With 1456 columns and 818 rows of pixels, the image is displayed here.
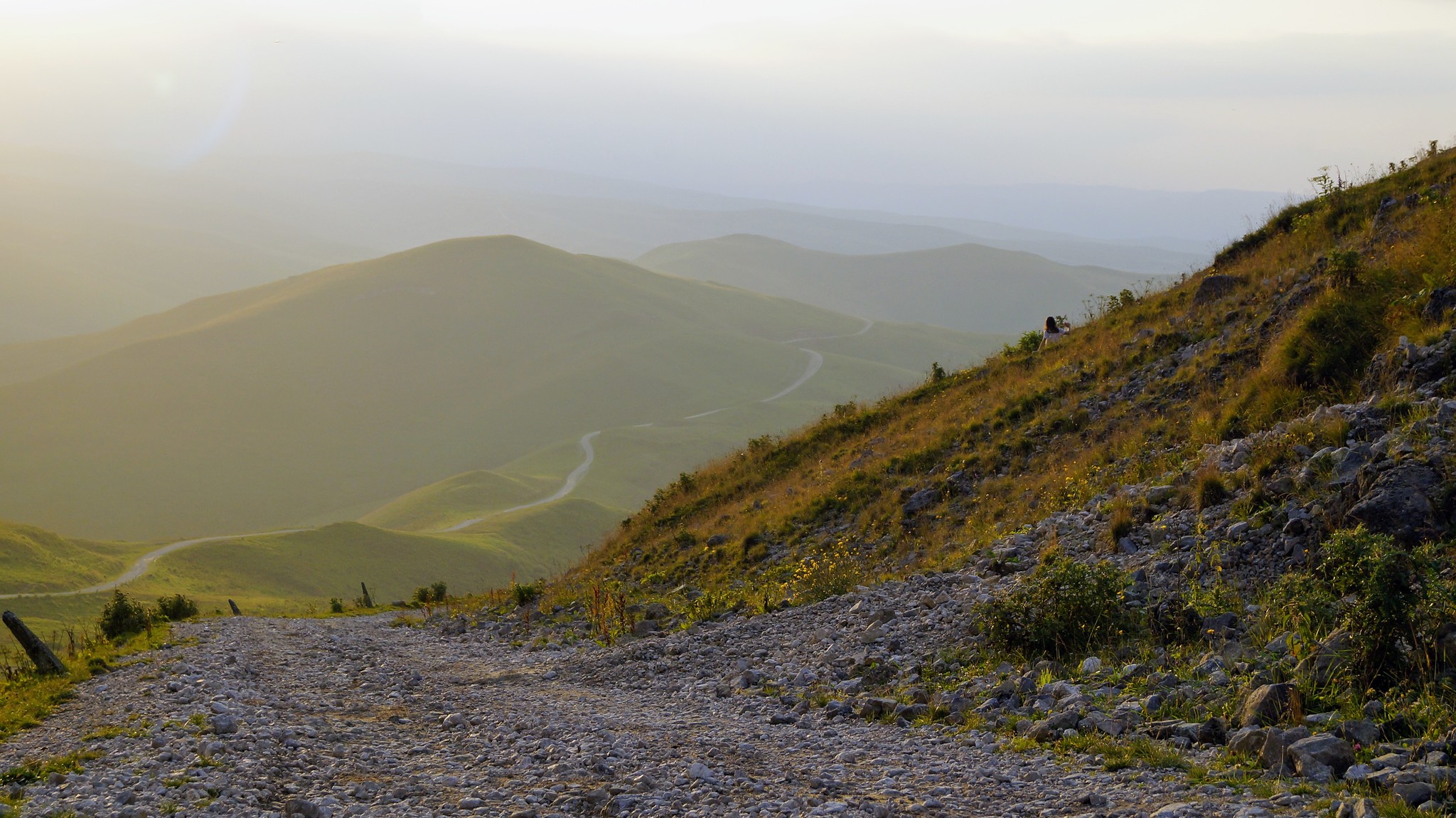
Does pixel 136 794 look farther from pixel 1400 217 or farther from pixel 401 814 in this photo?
pixel 1400 217

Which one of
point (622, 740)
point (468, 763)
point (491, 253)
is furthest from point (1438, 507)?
point (491, 253)

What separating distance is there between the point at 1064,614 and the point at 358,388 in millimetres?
153349

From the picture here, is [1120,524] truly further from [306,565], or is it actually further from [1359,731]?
[306,565]

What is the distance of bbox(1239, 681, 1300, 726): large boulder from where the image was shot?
6.99 meters

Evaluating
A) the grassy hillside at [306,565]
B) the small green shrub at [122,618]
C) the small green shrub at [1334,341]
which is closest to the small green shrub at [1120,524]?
the small green shrub at [1334,341]

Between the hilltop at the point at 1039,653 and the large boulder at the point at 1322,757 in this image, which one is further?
the hilltop at the point at 1039,653

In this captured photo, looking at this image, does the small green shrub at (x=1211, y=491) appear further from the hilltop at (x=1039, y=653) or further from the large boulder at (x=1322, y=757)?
the large boulder at (x=1322, y=757)

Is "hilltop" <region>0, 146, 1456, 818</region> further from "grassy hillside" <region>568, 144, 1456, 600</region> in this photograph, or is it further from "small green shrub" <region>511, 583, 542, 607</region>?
"small green shrub" <region>511, 583, 542, 607</region>

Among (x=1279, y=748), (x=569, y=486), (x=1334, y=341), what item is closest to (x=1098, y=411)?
(x=1334, y=341)

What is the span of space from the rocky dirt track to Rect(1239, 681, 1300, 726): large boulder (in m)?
1.03

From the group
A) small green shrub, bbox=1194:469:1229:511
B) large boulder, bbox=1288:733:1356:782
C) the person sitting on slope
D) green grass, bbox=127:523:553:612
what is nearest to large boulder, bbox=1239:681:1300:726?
large boulder, bbox=1288:733:1356:782

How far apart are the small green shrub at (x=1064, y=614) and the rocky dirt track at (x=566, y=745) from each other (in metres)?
1.38

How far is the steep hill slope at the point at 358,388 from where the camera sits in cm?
11400

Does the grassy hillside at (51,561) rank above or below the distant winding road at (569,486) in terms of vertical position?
above
